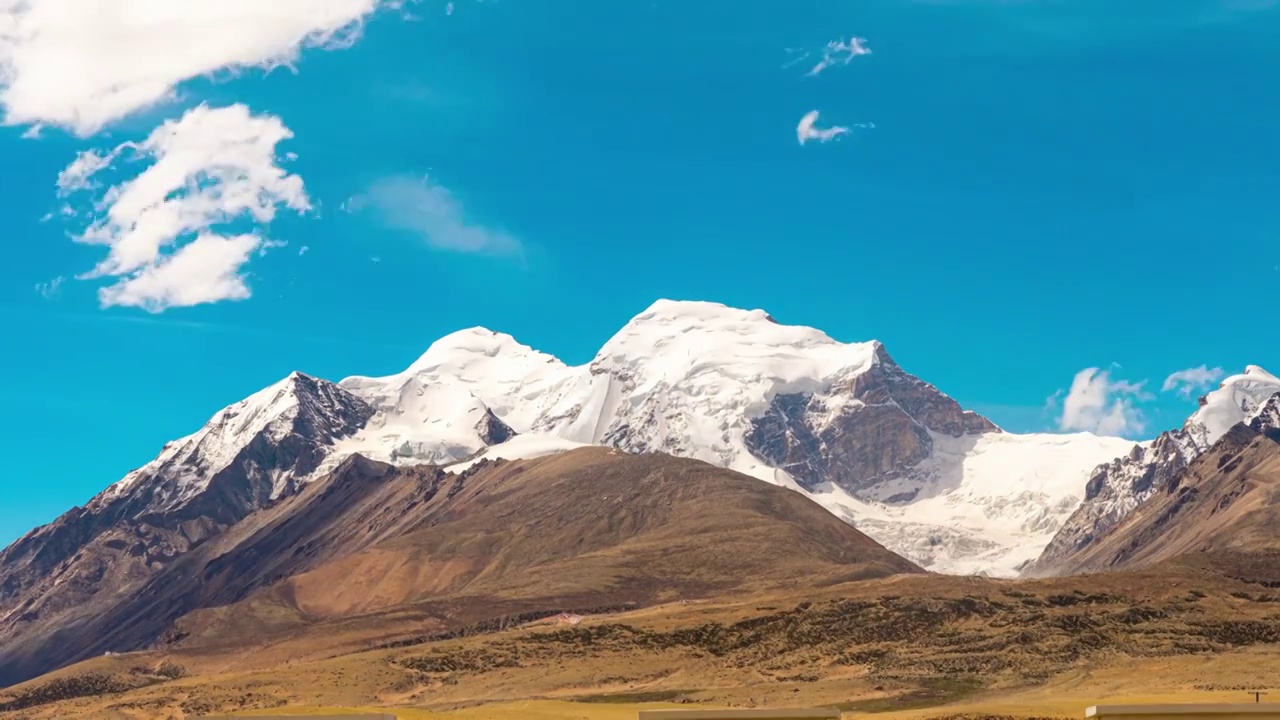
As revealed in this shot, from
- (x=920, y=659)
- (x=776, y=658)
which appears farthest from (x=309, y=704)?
(x=920, y=659)

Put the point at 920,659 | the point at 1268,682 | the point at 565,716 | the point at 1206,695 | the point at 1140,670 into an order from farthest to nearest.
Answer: the point at 920,659 → the point at 1140,670 → the point at 1268,682 → the point at 1206,695 → the point at 565,716

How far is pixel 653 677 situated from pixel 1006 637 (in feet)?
125

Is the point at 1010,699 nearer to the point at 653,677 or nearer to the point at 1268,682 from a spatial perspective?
the point at 1268,682

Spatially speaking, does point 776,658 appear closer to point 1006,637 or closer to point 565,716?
point 1006,637

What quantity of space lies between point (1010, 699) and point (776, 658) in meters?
40.3

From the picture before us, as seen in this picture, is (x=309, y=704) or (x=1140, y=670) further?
(x=309, y=704)

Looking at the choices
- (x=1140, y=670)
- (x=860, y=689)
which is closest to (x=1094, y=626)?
(x=1140, y=670)

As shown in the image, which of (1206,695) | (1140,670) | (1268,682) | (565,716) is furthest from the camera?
(1140,670)

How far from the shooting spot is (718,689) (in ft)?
599

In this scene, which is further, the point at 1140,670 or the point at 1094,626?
the point at 1094,626

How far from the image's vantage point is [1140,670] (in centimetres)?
17300

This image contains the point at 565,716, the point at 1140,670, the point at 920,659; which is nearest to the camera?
the point at 565,716

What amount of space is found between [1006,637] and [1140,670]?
23939 millimetres

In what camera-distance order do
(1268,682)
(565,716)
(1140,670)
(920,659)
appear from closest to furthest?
(565,716) → (1268,682) → (1140,670) → (920,659)
